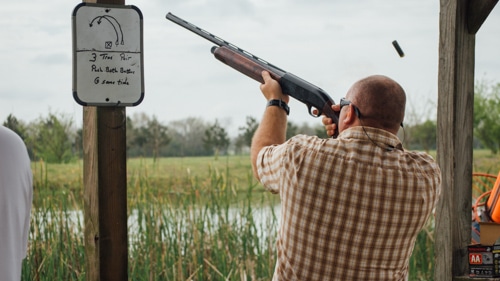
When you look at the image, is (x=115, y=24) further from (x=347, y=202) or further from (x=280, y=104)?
(x=347, y=202)

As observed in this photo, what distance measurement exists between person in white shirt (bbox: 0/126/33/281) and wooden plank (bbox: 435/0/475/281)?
223cm

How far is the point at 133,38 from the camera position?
273cm

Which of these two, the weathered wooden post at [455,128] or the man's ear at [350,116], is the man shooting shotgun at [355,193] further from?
the weathered wooden post at [455,128]

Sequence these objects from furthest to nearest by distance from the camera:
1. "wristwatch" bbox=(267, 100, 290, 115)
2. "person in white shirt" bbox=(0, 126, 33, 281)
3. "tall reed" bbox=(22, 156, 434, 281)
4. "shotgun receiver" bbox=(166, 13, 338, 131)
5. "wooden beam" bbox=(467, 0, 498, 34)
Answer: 1. "tall reed" bbox=(22, 156, 434, 281)
2. "wooden beam" bbox=(467, 0, 498, 34)
3. "shotgun receiver" bbox=(166, 13, 338, 131)
4. "wristwatch" bbox=(267, 100, 290, 115)
5. "person in white shirt" bbox=(0, 126, 33, 281)

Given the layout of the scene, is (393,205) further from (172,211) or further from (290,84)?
(172,211)

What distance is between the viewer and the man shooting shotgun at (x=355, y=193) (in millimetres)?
2107

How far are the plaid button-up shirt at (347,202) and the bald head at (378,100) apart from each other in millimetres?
36

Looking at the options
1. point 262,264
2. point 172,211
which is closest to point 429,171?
point 262,264

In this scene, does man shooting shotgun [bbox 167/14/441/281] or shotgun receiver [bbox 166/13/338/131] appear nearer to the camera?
man shooting shotgun [bbox 167/14/441/281]

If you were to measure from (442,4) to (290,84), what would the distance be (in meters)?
1.32

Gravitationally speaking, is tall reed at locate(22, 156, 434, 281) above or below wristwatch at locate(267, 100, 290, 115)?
below

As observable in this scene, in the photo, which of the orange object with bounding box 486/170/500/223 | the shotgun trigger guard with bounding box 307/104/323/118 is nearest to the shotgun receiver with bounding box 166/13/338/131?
the shotgun trigger guard with bounding box 307/104/323/118

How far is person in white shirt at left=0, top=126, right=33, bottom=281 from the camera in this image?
190 centimetres

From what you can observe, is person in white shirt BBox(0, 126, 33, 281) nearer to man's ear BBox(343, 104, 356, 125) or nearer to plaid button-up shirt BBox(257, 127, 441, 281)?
plaid button-up shirt BBox(257, 127, 441, 281)
